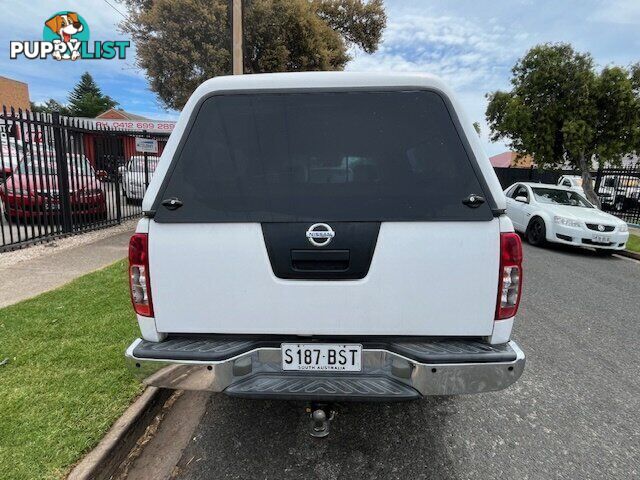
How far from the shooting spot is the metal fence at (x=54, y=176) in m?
6.70

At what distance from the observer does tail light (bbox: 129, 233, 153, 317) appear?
2.06 metres

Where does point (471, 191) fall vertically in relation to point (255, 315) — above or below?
above

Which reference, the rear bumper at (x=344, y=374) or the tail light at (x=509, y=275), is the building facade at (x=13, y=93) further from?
the tail light at (x=509, y=275)

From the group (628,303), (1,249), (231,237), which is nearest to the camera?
(231,237)

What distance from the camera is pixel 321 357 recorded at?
205 cm

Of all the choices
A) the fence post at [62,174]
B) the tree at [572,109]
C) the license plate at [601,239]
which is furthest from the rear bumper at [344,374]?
the tree at [572,109]

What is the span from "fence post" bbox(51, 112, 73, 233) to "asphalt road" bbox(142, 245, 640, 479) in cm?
672

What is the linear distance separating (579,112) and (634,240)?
4597 mm

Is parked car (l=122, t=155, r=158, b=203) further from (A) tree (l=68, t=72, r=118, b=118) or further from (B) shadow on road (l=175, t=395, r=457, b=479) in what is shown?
(A) tree (l=68, t=72, r=118, b=118)

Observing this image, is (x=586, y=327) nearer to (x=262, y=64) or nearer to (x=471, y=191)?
(x=471, y=191)

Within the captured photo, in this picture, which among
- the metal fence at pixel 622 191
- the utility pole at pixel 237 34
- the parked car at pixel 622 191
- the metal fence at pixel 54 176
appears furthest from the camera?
the parked car at pixel 622 191

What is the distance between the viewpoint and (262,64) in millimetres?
16969

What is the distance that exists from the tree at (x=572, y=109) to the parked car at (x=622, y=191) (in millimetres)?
1722

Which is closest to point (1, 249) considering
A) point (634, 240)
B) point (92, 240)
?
point (92, 240)
